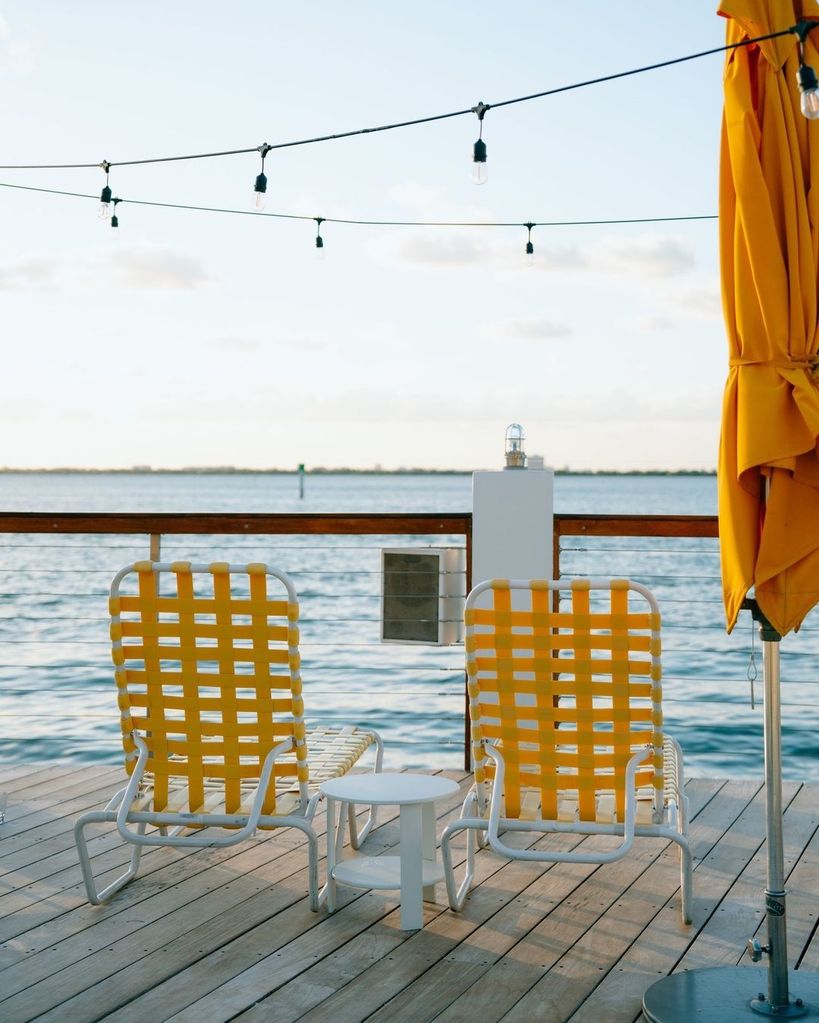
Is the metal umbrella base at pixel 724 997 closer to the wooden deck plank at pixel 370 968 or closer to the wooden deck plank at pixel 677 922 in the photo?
the wooden deck plank at pixel 677 922

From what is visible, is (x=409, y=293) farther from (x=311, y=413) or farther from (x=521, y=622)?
(x=521, y=622)

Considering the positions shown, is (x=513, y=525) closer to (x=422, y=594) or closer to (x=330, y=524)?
(x=422, y=594)

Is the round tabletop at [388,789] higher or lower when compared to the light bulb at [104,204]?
lower

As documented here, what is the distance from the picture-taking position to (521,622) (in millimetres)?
3307

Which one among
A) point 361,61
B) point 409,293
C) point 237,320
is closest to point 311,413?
point 237,320

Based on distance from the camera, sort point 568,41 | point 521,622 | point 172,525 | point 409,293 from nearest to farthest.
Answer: point 521,622 → point 172,525 → point 568,41 → point 409,293

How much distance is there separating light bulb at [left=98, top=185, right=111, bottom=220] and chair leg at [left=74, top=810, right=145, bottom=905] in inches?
115

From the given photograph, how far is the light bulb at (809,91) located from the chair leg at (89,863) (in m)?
2.53

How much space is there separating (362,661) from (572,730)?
1250cm

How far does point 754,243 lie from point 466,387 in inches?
1477

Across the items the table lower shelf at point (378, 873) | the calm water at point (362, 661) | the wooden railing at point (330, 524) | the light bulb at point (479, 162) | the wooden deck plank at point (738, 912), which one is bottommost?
the calm water at point (362, 661)

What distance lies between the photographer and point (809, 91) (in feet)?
8.00

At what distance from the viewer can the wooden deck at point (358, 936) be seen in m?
2.78

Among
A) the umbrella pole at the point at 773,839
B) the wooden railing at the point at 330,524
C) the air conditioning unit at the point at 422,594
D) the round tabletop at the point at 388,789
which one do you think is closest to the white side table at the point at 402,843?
the round tabletop at the point at 388,789
